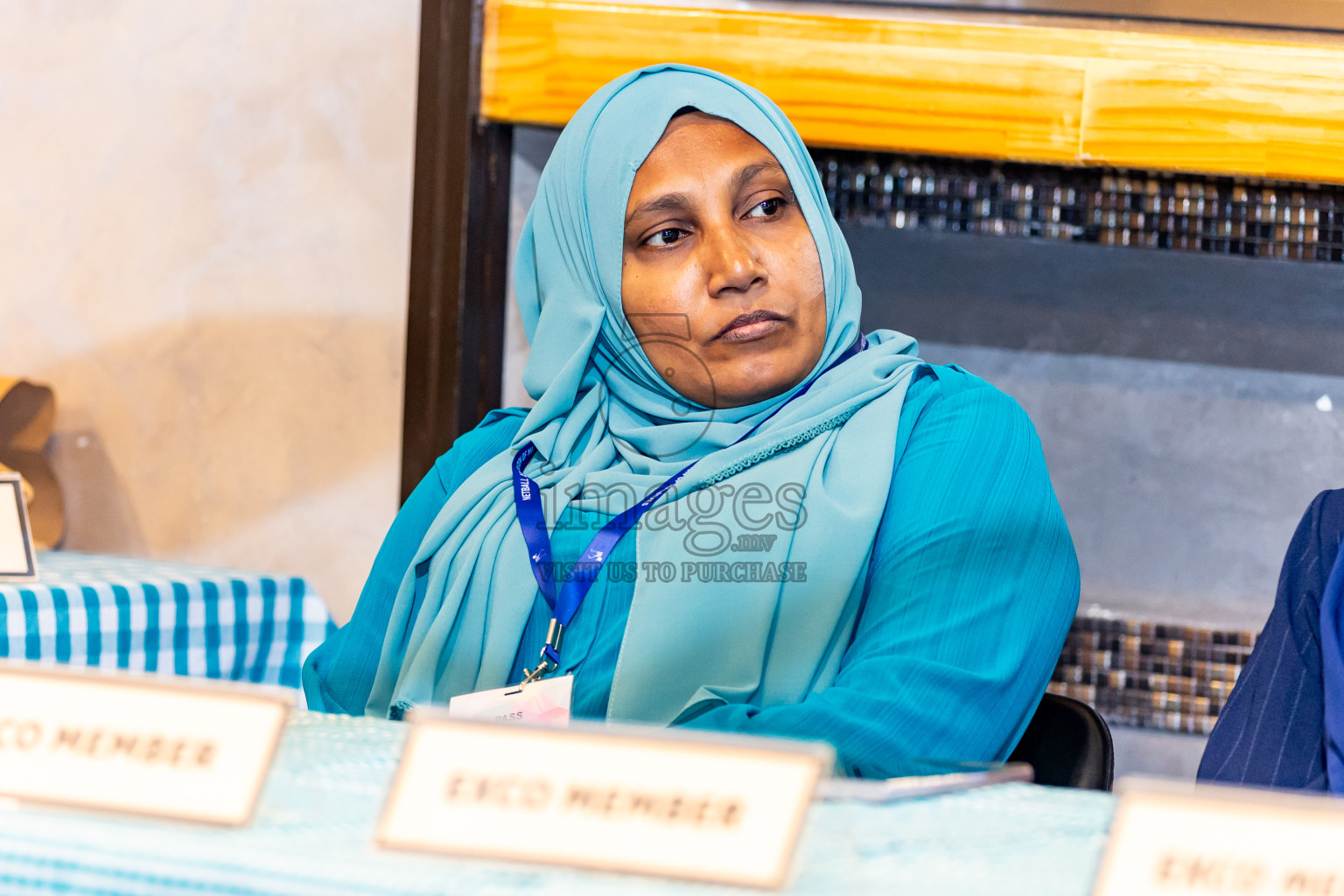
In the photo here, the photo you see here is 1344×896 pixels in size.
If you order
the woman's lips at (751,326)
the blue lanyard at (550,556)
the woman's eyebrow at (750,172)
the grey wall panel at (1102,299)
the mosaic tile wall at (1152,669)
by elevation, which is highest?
the woman's eyebrow at (750,172)

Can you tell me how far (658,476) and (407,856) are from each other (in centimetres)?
82

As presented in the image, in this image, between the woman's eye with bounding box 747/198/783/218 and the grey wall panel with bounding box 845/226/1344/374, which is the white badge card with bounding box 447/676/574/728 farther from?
the grey wall panel with bounding box 845/226/1344/374

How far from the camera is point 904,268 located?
2377 mm

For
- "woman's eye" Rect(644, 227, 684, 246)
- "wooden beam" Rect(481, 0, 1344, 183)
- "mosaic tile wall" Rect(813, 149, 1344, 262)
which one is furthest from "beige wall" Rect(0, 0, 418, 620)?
"woman's eye" Rect(644, 227, 684, 246)

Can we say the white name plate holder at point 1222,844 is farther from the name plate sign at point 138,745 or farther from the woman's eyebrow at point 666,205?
the woman's eyebrow at point 666,205

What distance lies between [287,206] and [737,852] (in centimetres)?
212

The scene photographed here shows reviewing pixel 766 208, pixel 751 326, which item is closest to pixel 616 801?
pixel 751 326

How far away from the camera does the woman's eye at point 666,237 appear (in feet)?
4.47

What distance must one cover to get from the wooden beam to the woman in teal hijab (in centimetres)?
51

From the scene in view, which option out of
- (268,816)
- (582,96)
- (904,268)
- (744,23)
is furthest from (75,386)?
(268,816)

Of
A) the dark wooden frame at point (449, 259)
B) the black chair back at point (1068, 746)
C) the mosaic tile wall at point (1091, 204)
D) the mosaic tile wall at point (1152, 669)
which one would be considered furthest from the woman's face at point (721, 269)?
the mosaic tile wall at point (1152, 669)

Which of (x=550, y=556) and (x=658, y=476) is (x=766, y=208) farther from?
(x=550, y=556)

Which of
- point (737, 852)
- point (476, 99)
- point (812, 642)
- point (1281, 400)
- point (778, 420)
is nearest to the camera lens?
point (737, 852)

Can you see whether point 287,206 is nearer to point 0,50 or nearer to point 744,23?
point 0,50
